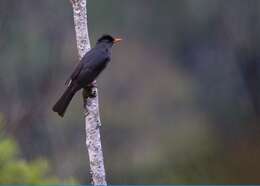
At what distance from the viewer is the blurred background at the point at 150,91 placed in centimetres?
527

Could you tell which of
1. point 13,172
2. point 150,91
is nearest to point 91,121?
point 13,172

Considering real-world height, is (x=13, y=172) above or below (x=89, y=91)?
below

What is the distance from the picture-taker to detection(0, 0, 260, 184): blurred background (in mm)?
5273

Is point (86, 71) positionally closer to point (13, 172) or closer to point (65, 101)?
point (65, 101)

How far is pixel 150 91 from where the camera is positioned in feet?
17.4

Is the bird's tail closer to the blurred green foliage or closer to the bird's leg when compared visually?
the bird's leg

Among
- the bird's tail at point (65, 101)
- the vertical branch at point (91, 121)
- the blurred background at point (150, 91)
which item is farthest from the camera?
the blurred background at point (150, 91)

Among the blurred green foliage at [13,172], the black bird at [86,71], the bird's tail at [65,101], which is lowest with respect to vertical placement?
the blurred green foliage at [13,172]

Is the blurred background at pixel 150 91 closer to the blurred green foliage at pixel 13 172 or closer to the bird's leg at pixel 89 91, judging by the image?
the blurred green foliage at pixel 13 172

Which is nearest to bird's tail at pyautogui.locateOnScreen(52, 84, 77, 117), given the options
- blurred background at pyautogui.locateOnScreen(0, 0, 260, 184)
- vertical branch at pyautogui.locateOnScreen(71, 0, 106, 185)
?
vertical branch at pyautogui.locateOnScreen(71, 0, 106, 185)

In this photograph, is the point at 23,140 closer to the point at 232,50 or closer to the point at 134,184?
the point at 134,184

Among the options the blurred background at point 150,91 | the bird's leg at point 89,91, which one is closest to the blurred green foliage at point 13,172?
the bird's leg at point 89,91

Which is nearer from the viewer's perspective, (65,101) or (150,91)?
(65,101)

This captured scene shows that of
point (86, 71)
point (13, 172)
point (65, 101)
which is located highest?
point (86, 71)
